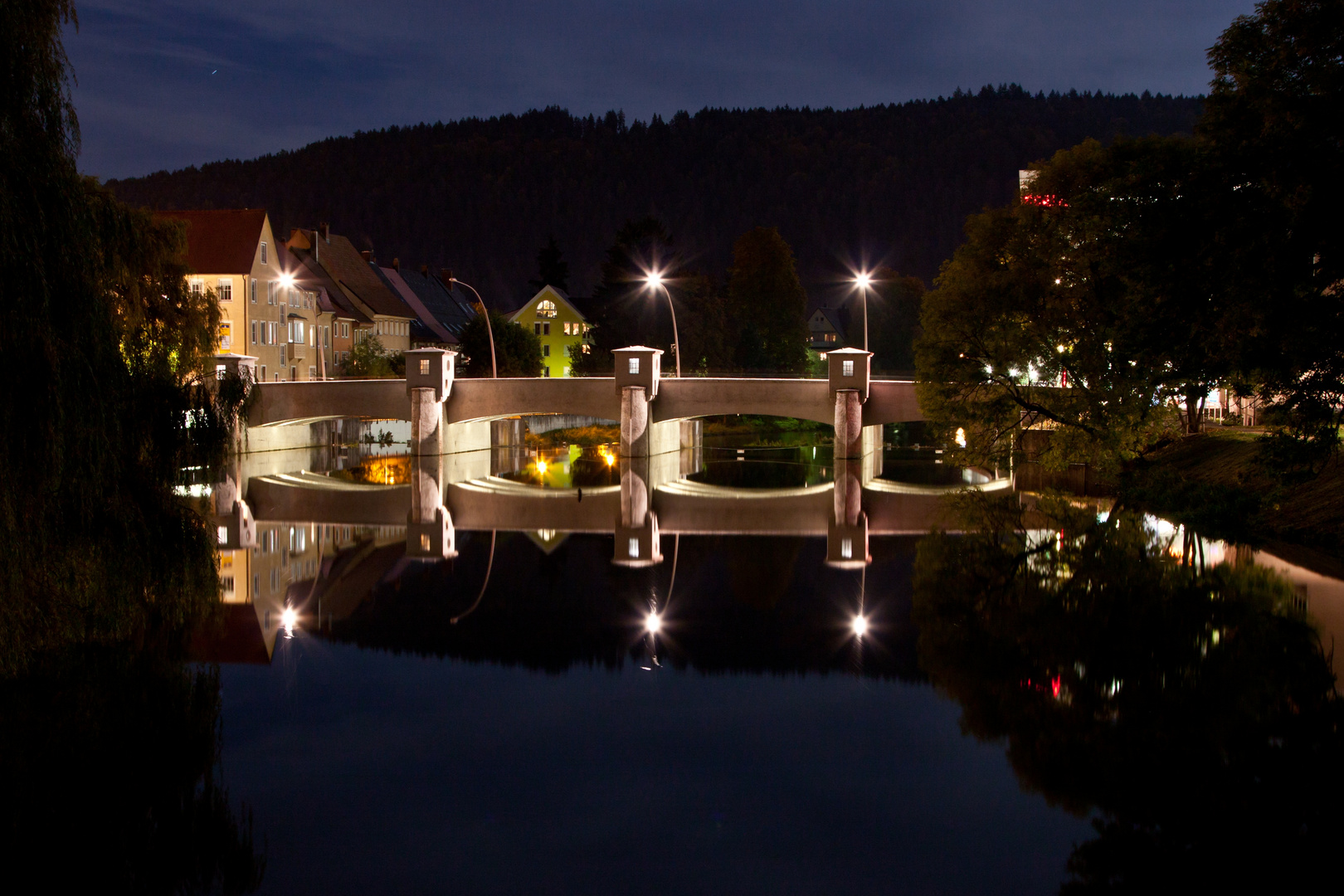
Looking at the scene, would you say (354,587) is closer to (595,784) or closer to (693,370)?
(595,784)

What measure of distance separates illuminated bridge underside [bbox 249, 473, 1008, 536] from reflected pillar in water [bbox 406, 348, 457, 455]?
27.4 feet

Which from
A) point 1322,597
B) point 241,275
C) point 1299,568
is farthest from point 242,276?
point 1322,597

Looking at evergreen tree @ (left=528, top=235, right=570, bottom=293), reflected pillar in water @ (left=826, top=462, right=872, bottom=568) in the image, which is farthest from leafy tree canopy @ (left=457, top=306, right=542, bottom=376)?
reflected pillar in water @ (left=826, top=462, right=872, bottom=568)

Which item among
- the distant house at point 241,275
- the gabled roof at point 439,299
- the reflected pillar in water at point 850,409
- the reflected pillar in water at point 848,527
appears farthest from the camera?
the gabled roof at point 439,299

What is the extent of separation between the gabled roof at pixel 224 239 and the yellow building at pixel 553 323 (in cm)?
3043

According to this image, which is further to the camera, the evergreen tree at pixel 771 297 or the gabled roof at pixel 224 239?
the evergreen tree at pixel 771 297

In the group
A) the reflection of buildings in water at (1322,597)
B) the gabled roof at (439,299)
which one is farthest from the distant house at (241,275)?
the reflection of buildings in water at (1322,597)

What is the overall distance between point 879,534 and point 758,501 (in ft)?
28.2

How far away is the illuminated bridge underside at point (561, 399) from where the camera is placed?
4988cm

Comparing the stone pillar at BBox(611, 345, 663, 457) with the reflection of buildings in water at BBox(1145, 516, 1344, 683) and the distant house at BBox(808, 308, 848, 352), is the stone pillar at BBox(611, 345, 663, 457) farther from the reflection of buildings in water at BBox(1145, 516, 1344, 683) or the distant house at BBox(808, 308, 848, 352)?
the distant house at BBox(808, 308, 848, 352)

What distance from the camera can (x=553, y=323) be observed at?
8600cm

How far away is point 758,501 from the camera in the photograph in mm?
36219

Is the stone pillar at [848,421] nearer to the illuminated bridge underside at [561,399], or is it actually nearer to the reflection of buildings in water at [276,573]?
the illuminated bridge underside at [561,399]

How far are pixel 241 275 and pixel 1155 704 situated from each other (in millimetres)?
50267
